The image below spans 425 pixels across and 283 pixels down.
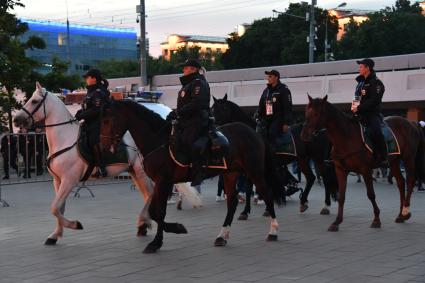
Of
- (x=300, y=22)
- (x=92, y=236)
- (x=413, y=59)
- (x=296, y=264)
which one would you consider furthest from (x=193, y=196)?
(x=300, y=22)

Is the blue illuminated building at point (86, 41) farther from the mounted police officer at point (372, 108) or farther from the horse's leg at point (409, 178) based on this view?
the mounted police officer at point (372, 108)

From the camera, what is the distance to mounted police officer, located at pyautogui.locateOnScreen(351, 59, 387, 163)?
10891mm

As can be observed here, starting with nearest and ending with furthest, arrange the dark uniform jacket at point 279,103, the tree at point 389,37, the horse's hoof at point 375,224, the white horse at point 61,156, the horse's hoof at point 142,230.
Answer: the white horse at point 61,156, the horse's hoof at point 142,230, the horse's hoof at point 375,224, the dark uniform jacket at point 279,103, the tree at point 389,37

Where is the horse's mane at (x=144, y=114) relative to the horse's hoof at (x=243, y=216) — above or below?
above

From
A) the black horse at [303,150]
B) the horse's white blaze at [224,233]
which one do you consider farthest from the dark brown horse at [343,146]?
the horse's white blaze at [224,233]

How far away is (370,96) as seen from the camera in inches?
A: 432

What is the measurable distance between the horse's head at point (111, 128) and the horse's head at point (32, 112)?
1.74m

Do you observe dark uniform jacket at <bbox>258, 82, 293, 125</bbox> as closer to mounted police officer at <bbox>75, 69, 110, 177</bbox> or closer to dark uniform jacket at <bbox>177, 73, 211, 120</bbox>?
mounted police officer at <bbox>75, 69, 110, 177</bbox>

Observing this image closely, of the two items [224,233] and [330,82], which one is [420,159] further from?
[330,82]

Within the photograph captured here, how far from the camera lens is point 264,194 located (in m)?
9.82

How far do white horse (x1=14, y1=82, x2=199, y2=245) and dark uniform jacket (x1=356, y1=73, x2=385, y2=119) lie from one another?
3686 mm

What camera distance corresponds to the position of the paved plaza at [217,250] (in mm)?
7387

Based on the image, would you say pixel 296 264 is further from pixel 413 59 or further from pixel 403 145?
pixel 413 59

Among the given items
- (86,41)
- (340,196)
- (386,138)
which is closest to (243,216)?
(340,196)
